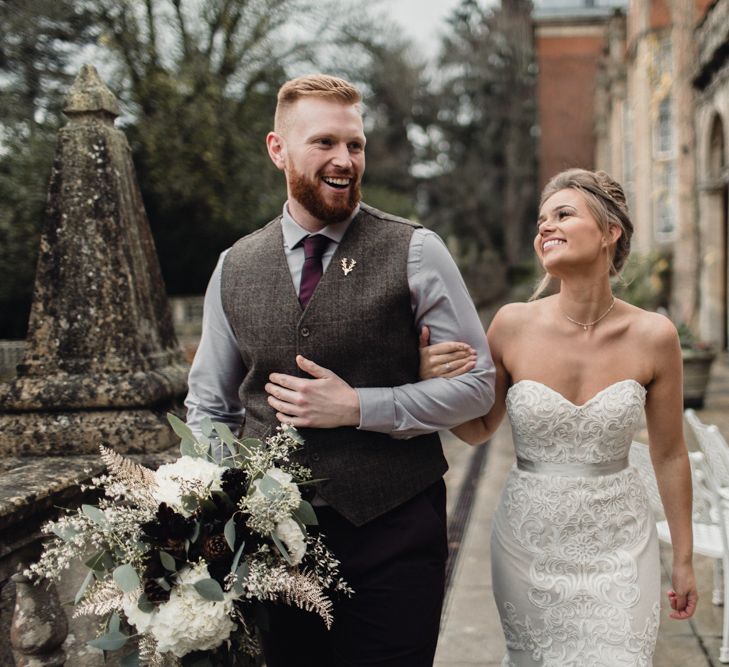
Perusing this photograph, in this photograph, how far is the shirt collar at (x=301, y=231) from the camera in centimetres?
228

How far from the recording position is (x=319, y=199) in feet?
7.23

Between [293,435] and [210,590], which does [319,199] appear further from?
[210,590]

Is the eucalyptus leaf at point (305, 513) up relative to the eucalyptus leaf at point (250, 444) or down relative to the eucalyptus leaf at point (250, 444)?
down

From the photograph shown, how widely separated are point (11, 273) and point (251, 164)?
5.33 metres

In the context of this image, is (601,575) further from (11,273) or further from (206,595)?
(11,273)

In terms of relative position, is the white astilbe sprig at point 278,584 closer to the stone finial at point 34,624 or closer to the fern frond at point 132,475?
the fern frond at point 132,475

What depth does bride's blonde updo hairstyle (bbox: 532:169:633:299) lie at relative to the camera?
248 cm

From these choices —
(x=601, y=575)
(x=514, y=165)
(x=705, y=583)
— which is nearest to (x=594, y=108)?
(x=514, y=165)

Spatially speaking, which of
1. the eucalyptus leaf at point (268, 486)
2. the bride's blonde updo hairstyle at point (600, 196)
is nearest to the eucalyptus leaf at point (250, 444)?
the eucalyptus leaf at point (268, 486)

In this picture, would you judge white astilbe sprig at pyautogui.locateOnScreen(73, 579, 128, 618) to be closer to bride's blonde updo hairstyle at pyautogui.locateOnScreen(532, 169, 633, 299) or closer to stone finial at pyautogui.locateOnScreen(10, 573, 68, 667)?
stone finial at pyautogui.locateOnScreen(10, 573, 68, 667)

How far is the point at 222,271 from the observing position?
238 centimetres

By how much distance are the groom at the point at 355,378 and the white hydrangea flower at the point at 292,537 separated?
0.88ft

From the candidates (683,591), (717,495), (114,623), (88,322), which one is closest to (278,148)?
(88,322)

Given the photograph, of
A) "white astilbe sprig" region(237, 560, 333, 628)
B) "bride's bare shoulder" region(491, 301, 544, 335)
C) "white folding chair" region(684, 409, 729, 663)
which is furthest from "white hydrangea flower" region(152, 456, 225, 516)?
"white folding chair" region(684, 409, 729, 663)
